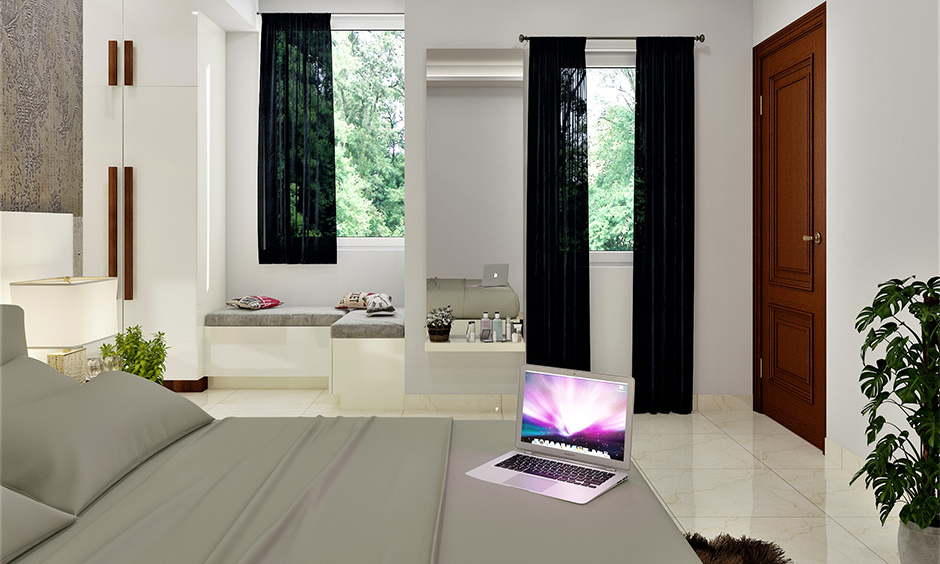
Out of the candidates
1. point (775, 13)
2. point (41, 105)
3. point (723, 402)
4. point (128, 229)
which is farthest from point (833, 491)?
point (128, 229)

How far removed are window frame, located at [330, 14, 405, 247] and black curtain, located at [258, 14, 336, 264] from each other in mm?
159

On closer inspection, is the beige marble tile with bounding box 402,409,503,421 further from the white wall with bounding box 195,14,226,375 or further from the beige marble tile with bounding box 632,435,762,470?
the white wall with bounding box 195,14,226,375

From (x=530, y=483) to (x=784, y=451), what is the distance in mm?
2662

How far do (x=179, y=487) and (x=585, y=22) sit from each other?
4053 millimetres

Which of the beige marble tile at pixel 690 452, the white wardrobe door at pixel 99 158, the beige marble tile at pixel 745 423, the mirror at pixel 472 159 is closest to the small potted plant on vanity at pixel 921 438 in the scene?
the beige marble tile at pixel 690 452

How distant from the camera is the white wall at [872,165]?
2.93 m

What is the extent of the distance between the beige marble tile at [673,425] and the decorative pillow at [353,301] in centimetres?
234

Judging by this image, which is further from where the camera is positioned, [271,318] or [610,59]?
[271,318]

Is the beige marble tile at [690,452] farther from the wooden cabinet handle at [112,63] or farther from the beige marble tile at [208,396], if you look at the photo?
the wooden cabinet handle at [112,63]

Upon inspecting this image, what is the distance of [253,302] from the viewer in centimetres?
553

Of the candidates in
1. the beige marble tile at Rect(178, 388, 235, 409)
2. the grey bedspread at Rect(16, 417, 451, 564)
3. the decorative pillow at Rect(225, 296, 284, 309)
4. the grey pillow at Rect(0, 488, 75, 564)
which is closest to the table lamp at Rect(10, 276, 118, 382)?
the grey bedspread at Rect(16, 417, 451, 564)

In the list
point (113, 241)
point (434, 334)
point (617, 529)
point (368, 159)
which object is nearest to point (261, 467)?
point (617, 529)

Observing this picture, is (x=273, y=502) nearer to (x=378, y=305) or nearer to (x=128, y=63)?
(x=378, y=305)

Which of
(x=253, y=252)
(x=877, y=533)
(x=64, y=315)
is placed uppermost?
(x=253, y=252)
